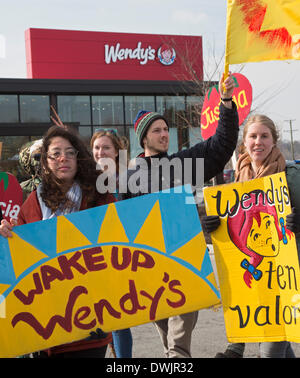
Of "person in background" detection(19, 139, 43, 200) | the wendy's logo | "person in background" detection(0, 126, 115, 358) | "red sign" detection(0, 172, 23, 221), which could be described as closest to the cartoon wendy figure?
"person in background" detection(0, 126, 115, 358)

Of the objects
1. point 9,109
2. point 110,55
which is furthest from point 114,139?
point 110,55

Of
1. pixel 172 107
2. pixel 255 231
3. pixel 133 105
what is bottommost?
pixel 255 231

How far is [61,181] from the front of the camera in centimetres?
298

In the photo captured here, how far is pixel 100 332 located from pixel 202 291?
636mm

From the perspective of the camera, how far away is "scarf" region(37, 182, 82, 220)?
2990mm

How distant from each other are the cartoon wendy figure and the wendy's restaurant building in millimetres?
18695

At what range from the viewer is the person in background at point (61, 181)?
9.72ft

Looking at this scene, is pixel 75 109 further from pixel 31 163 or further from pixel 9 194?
pixel 31 163

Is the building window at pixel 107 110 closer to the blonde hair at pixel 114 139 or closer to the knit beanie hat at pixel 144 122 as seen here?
the blonde hair at pixel 114 139

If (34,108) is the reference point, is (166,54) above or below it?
above

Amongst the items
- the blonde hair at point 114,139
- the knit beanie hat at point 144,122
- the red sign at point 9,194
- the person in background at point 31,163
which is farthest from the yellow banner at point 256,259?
the red sign at point 9,194

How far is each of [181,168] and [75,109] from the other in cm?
2008

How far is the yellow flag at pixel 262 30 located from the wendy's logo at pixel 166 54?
2206cm

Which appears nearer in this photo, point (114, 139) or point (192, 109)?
point (114, 139)
